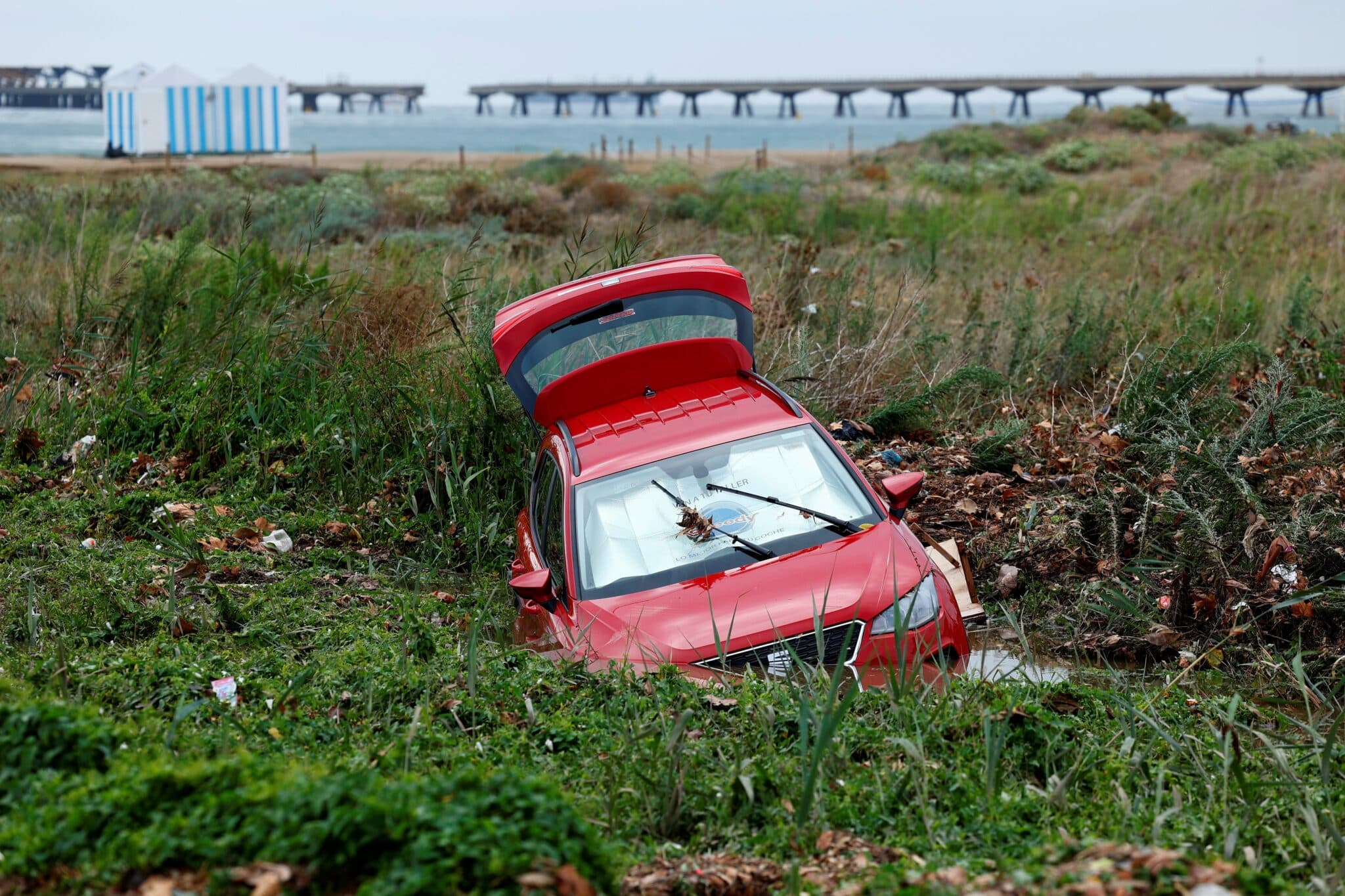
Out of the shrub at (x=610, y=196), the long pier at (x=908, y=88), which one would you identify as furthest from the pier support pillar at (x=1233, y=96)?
the shrub at (x=610, y=196)

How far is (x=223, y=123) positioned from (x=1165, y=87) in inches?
4518

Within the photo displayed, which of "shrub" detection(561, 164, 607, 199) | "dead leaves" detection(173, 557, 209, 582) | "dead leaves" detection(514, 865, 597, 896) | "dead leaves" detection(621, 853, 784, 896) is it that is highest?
"shrub" detection(561, 164, 607, 199)

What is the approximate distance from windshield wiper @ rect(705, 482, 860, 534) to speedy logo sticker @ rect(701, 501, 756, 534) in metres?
0.07

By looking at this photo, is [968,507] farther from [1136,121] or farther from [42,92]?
[42,92]

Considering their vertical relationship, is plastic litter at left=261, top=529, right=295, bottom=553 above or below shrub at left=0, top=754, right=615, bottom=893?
below

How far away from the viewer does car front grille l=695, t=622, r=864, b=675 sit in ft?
15.2

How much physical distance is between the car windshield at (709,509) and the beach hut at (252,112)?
46248 millimetres

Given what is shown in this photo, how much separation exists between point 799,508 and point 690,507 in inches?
20.9

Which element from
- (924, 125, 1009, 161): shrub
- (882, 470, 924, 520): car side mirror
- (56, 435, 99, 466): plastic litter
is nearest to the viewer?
(882, 470, 924, 520): car side mirror

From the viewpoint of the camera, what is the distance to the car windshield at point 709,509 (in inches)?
207

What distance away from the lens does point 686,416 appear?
604 centimetres

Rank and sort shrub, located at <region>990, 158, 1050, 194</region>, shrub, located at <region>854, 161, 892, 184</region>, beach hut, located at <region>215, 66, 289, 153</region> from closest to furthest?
shrub, located at <region>990, 158, 1050, 194</region> → shrub, located at <region>854, 161, 892, 184</region> → beach hut, located at <region>215, 66, 289, 153</region>

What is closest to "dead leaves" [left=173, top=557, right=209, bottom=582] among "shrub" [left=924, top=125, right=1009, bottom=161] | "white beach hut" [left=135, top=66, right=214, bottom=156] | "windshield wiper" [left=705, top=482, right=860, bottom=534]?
"windshield wiper" [left=705, top=482, right=860, bottom=534]

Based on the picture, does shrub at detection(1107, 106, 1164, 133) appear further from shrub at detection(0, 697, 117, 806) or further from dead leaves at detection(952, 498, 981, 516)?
shrub at detection(0, 697, 117, 806)
